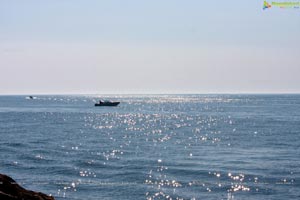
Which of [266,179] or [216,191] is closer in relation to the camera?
[216,191]

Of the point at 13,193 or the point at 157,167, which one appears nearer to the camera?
the point at 13,193

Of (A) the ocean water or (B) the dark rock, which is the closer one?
(B) the dark rock

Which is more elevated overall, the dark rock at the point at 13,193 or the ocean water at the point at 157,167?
the dark rock at the point at 13,193

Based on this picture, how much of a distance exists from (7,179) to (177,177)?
91.1ft

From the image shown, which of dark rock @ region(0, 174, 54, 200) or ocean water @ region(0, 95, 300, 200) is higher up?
dark rock @ region(0, 174, 54, 200)

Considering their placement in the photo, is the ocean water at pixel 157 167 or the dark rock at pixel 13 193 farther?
the ocean water at pixel 157 167

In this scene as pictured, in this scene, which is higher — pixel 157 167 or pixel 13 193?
pixel 13 193

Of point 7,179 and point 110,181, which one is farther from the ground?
point 7,179

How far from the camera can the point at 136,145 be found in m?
73.8

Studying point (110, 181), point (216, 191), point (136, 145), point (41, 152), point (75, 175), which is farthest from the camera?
point (136, 145)

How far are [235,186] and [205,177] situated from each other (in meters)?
4.21

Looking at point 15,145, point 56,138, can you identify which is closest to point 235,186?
point 15,145

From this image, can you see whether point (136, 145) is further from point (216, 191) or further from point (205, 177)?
point (216, 191)

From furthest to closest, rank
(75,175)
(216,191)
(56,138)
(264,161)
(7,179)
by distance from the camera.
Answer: (56,138), (264,161), (75,175), (216,191), (7,179)
